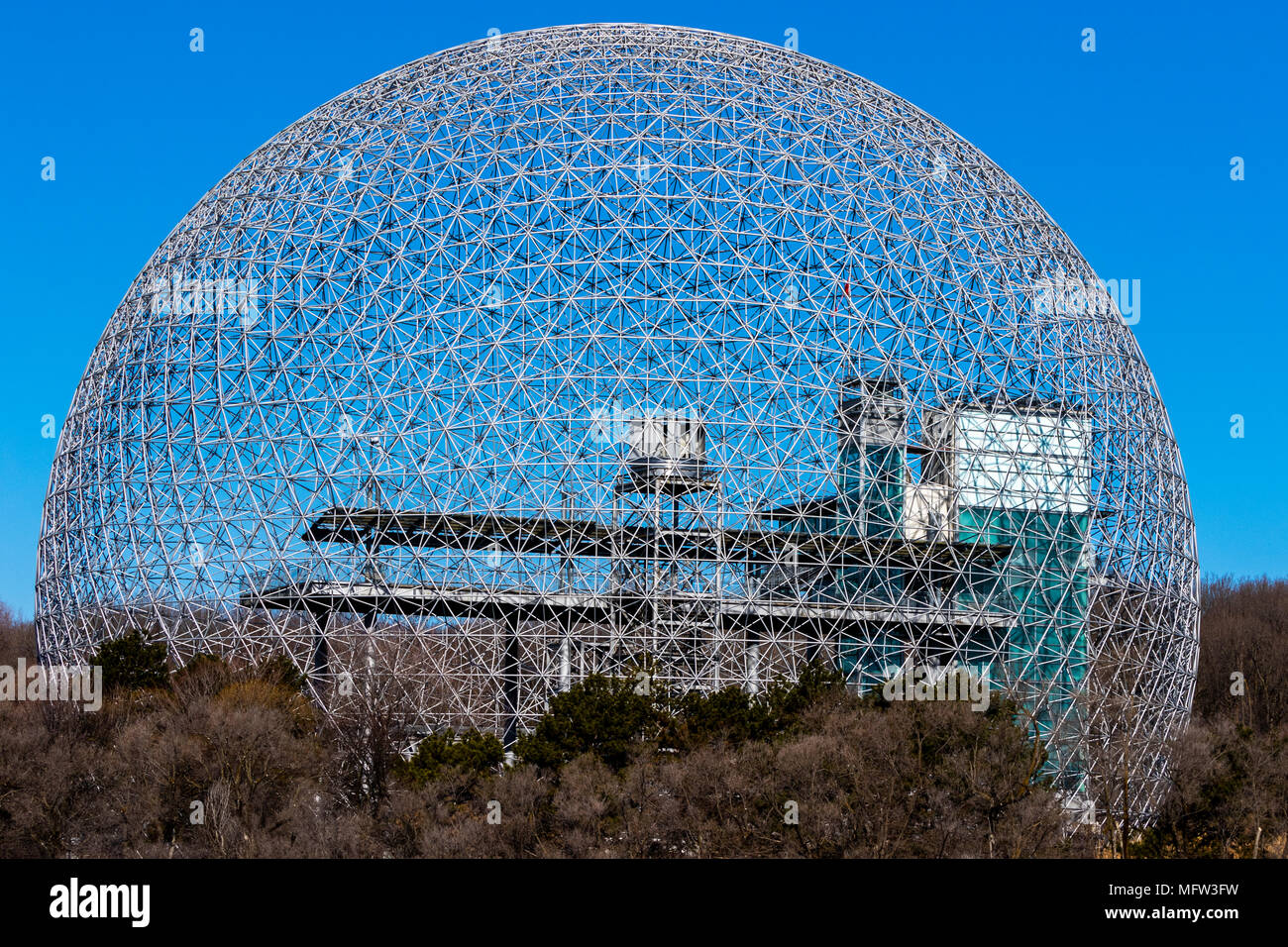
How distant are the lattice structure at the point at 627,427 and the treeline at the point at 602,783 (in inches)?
121

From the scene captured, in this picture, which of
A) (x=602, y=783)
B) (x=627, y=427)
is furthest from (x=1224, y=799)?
(x=627, y=427)

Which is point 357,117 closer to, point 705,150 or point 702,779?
point 705,150

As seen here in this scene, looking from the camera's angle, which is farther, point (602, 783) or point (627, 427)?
point (627, 427)

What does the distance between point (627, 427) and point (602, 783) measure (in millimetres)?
8653

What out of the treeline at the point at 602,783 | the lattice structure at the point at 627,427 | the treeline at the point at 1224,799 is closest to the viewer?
the treeline at the point at 602,783

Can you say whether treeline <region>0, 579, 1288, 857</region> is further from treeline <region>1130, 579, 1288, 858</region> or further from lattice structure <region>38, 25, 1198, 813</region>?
lattice structure <region>38, 25, 1198, 813</region>

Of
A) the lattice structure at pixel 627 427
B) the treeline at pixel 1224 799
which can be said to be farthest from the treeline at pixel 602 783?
the lattice structure at pixel 627 427

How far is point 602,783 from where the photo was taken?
21.4 m

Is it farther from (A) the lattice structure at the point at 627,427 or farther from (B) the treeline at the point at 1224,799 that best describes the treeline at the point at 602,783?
(A) the lattice structure at the point at 627,427

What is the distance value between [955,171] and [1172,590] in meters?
11.9

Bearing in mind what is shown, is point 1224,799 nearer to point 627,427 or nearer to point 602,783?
point 602,783

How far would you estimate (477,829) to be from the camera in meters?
20.2

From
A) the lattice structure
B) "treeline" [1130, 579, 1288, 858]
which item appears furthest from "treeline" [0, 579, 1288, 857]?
the lattice structure

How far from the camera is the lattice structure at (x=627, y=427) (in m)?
27.6
